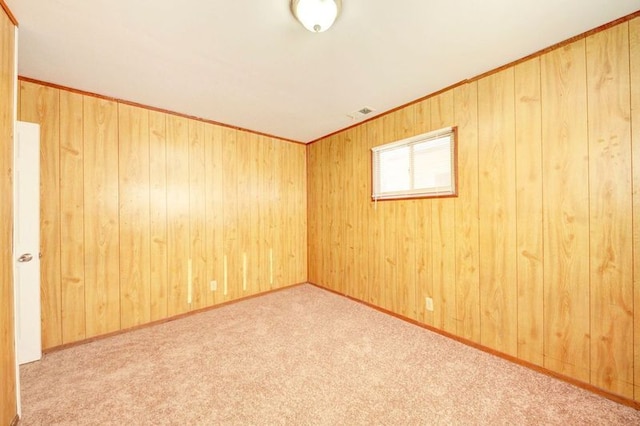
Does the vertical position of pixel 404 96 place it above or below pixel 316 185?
above

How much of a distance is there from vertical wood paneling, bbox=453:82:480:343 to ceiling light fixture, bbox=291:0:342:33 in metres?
1.51

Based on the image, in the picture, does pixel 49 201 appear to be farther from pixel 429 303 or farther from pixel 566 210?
pixel 566 210

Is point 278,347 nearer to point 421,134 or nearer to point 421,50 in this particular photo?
point 421,134

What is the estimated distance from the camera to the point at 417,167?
8.91 feet

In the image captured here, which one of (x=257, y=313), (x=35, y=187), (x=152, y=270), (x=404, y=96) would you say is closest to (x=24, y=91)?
(x=35, y=187)

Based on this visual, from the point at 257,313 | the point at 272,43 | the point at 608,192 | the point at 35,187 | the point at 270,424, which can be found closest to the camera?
the point at 270,424

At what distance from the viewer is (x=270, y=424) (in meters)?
1.43

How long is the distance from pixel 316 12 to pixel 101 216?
2742 mm

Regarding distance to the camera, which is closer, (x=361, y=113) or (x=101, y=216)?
(x=101, y=216)

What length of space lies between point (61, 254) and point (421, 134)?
3.74 meters

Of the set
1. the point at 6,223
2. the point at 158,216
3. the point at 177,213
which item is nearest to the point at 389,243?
the point at 177,213

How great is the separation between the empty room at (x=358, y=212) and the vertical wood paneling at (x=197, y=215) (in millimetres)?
25

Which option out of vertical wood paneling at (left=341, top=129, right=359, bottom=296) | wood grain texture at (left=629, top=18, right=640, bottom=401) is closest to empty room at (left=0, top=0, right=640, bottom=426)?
wood grain texture at (left=629, top=18, right=640, bottom=401)

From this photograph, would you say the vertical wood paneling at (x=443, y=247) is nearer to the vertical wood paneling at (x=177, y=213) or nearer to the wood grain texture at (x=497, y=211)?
the wood grain texture at (x=497, y=211)
